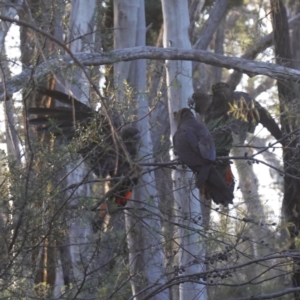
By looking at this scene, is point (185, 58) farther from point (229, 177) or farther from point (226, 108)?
point (226, 108)

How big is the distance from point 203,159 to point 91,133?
1.14 m

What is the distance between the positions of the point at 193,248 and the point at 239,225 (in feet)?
2.42

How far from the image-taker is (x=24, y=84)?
462 cm

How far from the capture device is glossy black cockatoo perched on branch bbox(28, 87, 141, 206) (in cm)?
462

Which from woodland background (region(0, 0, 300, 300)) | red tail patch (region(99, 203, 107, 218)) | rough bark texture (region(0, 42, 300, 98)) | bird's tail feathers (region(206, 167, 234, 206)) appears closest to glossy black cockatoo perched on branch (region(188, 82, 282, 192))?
woodland background (region(0, 0, 300, 300))

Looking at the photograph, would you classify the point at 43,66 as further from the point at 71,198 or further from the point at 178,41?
the point at 178,41

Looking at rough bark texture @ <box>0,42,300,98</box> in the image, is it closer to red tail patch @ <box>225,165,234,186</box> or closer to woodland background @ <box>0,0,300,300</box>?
woodland background @ <box>0,0,300,300</box>

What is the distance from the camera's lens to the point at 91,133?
460cm

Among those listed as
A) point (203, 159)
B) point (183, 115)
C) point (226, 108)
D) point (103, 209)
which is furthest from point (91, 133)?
point (226, 108)

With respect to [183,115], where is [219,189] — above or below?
below

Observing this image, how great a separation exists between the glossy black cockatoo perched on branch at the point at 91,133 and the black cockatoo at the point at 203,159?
41 centimetres

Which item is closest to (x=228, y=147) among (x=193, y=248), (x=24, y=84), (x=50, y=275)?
(x=193, y=248)

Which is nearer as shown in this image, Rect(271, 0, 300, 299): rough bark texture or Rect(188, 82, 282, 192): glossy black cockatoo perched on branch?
Rect(188, 82, 282, 192): glossy black cockatoo perched on branch

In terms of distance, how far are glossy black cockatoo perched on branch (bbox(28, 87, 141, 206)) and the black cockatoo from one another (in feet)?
1.34
